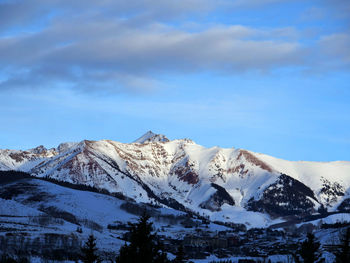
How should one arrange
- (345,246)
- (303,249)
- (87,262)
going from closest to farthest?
(345,246)
(87,262)
(303,249)

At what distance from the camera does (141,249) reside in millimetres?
76375

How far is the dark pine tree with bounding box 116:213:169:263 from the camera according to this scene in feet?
247

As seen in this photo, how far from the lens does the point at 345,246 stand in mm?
97312

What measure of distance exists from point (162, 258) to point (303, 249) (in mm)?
46934

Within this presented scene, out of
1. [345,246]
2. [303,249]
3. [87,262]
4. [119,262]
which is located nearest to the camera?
[119,262]

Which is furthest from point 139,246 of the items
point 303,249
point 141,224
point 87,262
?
point 303,249

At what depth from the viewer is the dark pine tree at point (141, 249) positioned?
247 ft

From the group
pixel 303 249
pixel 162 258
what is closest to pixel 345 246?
pixel 303 249

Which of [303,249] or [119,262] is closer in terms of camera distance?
[119,262]

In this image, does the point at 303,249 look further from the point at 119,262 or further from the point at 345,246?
the point at 119,262

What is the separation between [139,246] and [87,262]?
3200cm

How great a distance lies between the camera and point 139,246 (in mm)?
76688

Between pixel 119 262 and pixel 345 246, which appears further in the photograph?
pixel 345 246

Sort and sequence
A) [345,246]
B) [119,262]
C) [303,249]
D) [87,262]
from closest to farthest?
[119,262], [345,246], [87,262], [303,249]
